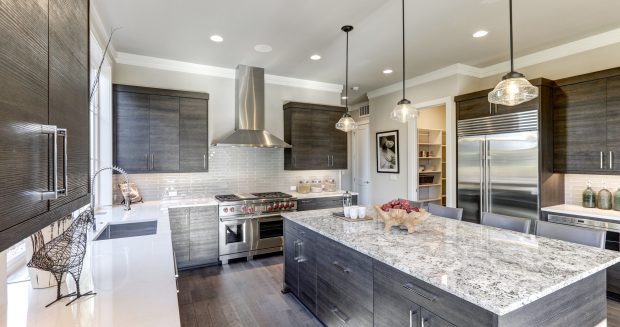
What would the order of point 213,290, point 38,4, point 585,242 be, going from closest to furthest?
point 38,4 → point 585,242 → point 213,290

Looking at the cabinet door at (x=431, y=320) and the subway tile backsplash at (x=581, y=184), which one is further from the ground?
the subway tile backsplash at (x=581, y=184)

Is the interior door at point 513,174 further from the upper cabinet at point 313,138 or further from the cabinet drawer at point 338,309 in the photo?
the cabinet drawer at point 338,309

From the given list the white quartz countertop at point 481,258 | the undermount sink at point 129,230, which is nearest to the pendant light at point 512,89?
the white quartz countertop at point 481,258

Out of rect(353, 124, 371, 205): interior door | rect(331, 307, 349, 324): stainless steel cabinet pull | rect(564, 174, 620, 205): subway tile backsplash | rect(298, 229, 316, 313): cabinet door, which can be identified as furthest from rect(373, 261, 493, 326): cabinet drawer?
rect(353, 124, 371, 205): interior door

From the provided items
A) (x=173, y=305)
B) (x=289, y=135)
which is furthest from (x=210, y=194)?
(x=173, y=305)

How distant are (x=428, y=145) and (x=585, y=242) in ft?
14.5

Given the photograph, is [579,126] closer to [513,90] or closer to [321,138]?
[513,90]

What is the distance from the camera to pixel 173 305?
1.26 m

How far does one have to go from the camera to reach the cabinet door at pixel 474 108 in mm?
4215

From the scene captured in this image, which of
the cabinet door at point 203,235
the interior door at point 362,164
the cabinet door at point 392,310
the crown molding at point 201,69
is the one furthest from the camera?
the interior door at point 362,164

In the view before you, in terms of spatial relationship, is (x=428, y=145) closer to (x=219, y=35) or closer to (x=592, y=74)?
(x=592, y=74)

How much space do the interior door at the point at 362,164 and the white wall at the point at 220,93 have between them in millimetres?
1776

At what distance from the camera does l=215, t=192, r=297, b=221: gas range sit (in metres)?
4.23

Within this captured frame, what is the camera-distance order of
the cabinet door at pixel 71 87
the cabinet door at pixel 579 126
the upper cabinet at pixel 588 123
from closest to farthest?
1. the cabinet door at pixel 71 87
2. the upper cabinet at pixel 588 123
3. the cabinet door at pixel 579 126
